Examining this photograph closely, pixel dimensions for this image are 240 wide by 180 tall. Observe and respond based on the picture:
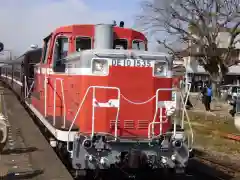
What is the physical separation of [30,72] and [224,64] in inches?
1233

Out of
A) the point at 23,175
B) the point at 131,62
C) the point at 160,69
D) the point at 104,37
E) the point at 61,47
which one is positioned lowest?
the point at 23,175

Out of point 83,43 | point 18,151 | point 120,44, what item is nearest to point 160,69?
point 120,44

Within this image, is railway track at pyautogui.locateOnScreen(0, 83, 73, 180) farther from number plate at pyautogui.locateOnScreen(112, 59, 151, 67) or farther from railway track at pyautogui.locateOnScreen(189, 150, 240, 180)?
railway track at pyautogui.locateOnScreen(189, 150, 240, 180)

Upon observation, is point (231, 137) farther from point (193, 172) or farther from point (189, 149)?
point (189, 149)

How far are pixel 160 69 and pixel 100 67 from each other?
3.79 feet

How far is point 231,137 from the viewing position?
16.3 m

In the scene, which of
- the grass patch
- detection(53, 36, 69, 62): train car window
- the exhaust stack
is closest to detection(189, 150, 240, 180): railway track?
the grass patch

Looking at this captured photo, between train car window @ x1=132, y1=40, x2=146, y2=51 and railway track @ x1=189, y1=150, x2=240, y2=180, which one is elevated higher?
train car window @ x1=132, y1=40, x2=146, y2=51

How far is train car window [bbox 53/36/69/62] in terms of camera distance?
915cm

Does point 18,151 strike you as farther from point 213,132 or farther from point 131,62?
point 213,132

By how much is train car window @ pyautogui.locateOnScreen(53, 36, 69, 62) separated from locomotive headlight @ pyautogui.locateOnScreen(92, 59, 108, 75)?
6.06 feet

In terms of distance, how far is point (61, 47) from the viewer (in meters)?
9.37

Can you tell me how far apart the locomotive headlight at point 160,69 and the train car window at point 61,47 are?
7.76ft

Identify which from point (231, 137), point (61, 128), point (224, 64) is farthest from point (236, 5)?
point (61, 128)
